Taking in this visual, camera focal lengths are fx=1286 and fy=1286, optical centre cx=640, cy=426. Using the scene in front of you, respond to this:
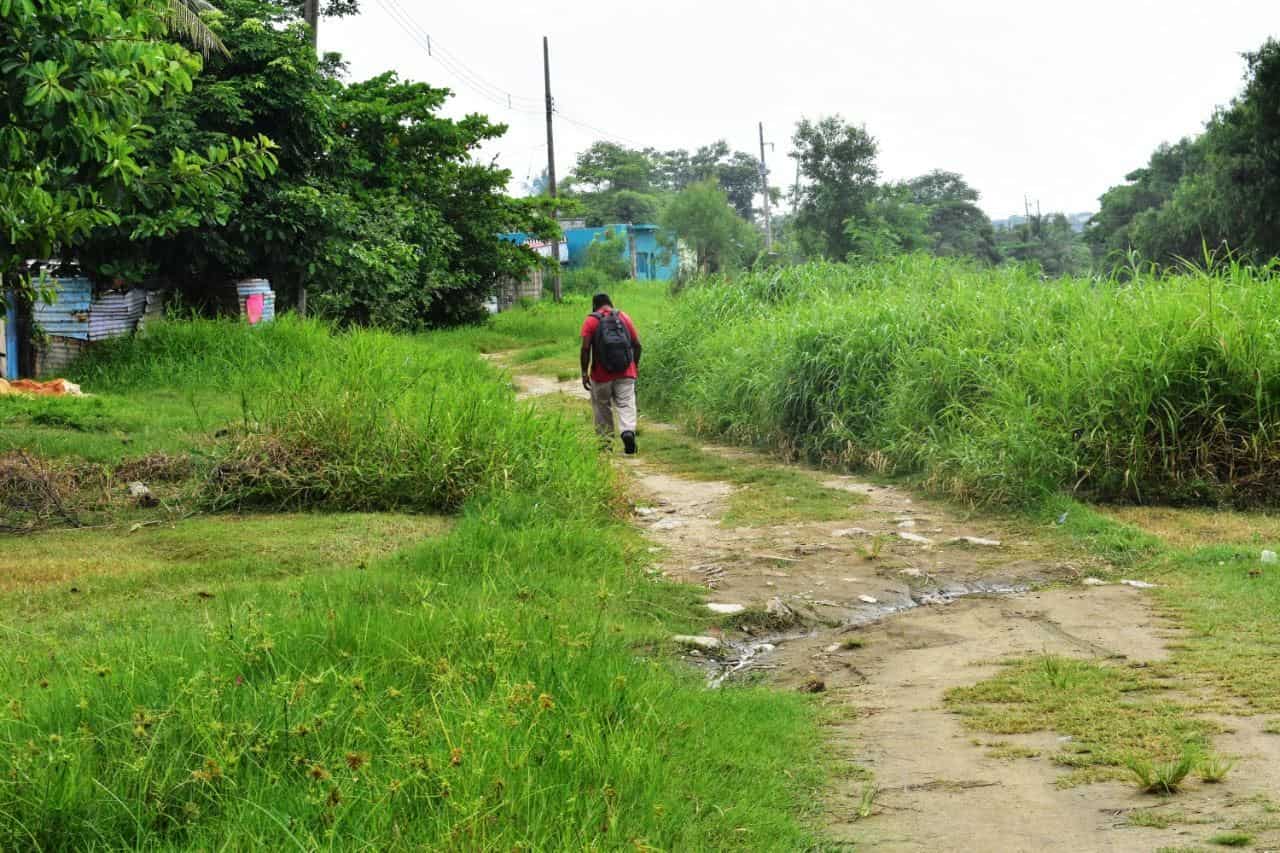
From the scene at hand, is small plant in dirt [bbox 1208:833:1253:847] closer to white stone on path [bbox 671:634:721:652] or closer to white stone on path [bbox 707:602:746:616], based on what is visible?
white stone on path [bbox 671:634:721:652]

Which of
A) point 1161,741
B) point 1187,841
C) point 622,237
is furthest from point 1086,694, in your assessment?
point 622,237

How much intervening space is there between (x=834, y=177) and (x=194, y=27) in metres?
43.5

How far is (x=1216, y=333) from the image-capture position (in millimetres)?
9266

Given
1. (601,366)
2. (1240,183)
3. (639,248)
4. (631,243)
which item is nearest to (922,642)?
(601,366)

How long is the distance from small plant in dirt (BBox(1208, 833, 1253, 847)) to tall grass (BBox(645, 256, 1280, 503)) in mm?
6099

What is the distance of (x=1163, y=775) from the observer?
380 cm

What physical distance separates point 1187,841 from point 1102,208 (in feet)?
177

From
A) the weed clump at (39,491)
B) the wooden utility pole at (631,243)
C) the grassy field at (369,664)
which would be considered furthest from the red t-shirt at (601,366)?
the wooden utility pole at (631,243)

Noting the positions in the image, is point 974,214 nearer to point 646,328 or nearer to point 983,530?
point 646,328

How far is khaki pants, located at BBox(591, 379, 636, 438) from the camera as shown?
12.6 meters

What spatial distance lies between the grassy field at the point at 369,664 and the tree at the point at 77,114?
5.52 feet

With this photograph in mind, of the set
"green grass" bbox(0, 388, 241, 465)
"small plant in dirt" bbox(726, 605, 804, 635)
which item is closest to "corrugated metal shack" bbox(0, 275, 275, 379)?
"green grass" bbox(0, 388, 241, 465)

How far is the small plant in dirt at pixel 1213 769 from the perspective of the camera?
3.81 meters

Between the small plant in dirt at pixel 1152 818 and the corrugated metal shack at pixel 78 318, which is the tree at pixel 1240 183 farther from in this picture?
the small plant in dirt at pixel 1152 818
